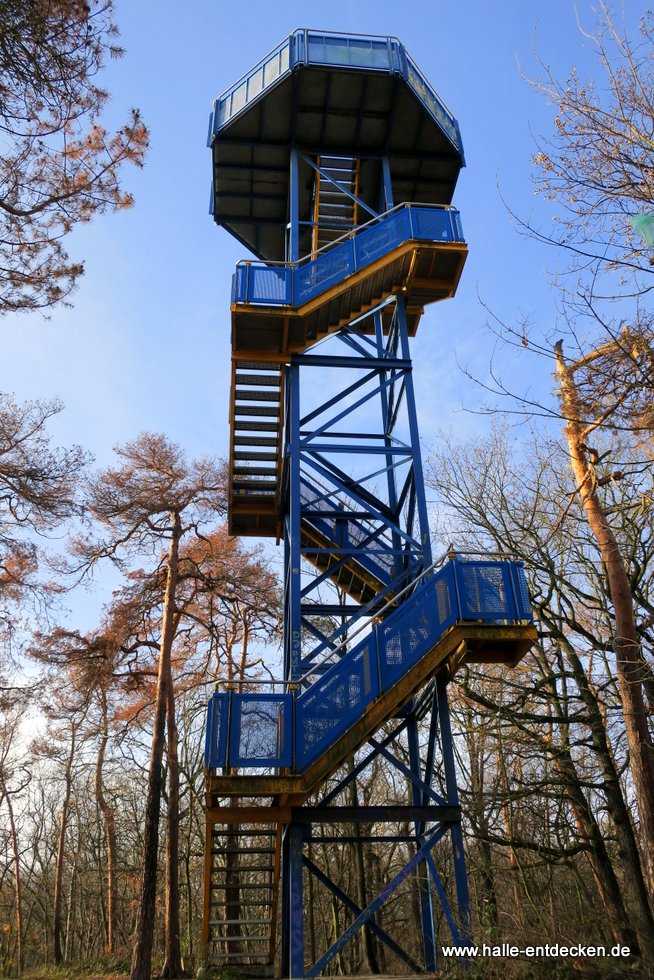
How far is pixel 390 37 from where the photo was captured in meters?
15.5

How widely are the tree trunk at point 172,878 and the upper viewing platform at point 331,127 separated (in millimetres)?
11860

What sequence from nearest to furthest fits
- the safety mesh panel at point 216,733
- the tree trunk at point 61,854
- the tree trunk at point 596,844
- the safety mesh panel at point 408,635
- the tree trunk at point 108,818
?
the safety mesh panel at point 216,733, the safety mesh panel at point 408,635, the tree trunk at point 596,844, the tree trunk at point 108,818, the tree trunk at point 61,854

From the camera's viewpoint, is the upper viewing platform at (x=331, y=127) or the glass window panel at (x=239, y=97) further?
the glass window panel at (x=239, y=97)

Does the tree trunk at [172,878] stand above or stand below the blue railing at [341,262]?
below

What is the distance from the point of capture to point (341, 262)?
13594mm

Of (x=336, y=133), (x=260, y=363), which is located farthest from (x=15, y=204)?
(x=336, y=133)

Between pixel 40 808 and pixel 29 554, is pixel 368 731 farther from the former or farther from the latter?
pixel 40 808

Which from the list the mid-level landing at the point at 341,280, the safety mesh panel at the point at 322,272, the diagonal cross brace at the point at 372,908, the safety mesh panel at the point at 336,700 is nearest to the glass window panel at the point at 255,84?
the mid-level landing at the point at 341,280

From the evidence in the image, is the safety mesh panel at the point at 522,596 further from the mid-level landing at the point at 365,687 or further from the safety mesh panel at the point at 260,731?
the safety mesh panel at the point at 260,731

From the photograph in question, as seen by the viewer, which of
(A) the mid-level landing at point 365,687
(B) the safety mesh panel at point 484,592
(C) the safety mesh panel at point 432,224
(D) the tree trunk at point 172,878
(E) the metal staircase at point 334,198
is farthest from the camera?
(D) the tree trunk at point 172,878

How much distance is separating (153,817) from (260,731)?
27.7ft

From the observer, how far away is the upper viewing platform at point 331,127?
1505 cm

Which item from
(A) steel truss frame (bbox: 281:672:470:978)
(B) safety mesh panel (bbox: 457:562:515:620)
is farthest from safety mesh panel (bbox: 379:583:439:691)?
(A) steel truss frame (bbox: 281:672:470:978)

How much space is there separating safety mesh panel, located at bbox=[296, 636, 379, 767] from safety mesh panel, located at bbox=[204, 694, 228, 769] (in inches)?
37.4
